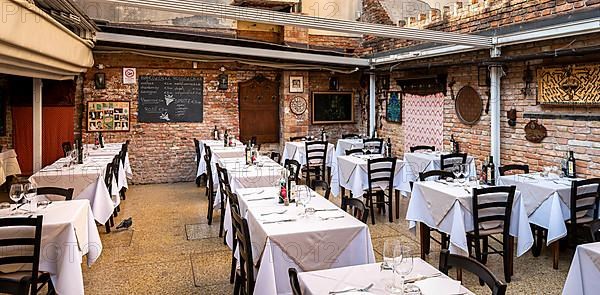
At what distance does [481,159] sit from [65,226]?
6.59 metres

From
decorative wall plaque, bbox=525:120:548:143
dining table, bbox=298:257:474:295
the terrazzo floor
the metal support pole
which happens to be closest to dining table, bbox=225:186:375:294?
dining table, bbox=298:257:474:295

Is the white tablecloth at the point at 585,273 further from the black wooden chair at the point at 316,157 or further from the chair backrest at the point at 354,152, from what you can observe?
the black wooden chair at the point at 316,157

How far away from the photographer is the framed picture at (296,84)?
11.0 m

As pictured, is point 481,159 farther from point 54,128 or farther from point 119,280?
point 54,128

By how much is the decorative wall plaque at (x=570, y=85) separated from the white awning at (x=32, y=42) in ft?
20.9

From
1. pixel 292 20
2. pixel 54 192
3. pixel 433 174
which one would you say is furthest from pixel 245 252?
pixel 292 20

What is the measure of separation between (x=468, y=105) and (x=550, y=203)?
11.6 feet

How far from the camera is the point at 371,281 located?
253 centimetres

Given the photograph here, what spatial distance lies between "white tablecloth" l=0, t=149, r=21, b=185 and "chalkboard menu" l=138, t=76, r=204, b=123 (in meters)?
2.53

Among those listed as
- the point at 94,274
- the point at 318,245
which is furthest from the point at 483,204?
the point at 94,274

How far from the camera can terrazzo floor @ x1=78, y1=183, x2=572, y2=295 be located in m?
4.37

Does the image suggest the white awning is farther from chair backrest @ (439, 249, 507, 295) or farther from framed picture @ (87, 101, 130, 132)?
chair backrest @ (439, 249, 507, 295)

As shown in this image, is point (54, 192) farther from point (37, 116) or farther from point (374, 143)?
point (374, 143)

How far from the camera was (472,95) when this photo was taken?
805 cm
